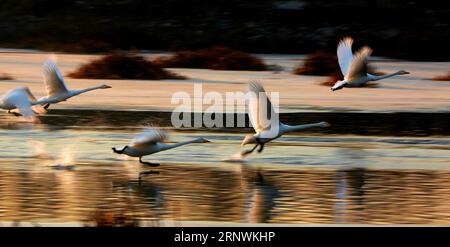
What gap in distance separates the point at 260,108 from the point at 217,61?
57.1 feet

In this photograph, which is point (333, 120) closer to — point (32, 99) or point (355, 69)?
point (355, 69)

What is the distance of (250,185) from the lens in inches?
534

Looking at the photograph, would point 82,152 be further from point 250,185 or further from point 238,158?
point 250,185

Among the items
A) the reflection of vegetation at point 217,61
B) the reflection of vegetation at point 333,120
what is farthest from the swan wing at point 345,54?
the reflection of vegetation at point 217,61

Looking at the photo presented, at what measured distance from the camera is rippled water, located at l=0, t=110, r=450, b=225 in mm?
11883

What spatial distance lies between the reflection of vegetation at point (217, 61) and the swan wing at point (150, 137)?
1751cm

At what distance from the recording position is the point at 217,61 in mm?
32062

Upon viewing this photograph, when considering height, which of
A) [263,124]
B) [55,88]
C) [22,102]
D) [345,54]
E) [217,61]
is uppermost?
[217,61]

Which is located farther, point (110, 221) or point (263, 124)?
point (263, 124)

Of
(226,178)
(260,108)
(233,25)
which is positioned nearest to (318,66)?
(233,25)

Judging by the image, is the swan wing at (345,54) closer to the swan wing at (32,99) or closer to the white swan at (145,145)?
the swan wing at (32,99)

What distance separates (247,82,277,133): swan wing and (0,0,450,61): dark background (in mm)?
24002
